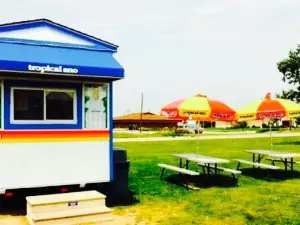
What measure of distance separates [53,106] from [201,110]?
191 inches

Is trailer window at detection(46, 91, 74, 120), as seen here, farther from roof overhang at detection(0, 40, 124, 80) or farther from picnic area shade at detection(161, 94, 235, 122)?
picnic area shade at detection(161, 94, 235, 122)

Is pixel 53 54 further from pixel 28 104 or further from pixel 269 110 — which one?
pixel 269 110

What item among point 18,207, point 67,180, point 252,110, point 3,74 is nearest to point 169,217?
point 67,180

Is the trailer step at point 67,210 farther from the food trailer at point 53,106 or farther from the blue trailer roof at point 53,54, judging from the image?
the blue trailer roof at point 53,54

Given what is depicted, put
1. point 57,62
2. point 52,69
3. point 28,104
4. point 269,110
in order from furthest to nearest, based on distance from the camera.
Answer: point 269,110, point 28,104, point 57,62, point 52,69

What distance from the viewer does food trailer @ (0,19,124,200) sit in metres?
8.82

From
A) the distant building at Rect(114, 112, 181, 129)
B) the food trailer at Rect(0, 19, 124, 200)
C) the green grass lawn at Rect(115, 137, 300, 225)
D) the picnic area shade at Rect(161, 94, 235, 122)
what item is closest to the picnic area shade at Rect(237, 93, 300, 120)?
the picnic area shade at Rect(161, 94, 235, 122)

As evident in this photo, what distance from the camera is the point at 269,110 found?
13.9m

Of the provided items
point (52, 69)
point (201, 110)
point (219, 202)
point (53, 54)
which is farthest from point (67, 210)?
point (201, 110)

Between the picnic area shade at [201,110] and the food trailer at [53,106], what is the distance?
351 cm

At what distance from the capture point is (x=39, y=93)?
9.23m

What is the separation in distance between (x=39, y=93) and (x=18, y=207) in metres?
2.58

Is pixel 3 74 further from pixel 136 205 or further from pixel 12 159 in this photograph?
pixel 136 205

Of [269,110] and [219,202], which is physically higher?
[269,110]
